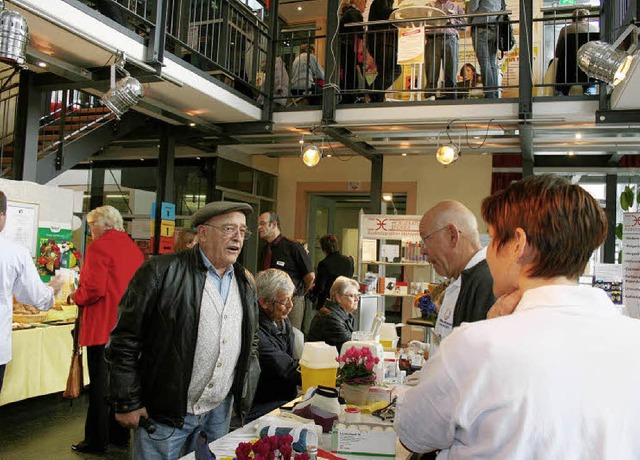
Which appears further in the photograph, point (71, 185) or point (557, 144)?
point (71, 185)

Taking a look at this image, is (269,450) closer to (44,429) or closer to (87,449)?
(87,449)

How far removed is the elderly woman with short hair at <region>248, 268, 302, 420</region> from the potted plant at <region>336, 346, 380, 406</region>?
20.2 inches

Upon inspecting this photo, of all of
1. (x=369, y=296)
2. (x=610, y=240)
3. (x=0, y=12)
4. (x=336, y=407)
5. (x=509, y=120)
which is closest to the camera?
(x=336, y=407)

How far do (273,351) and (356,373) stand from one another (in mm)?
646

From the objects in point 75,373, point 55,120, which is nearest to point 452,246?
point 75,373

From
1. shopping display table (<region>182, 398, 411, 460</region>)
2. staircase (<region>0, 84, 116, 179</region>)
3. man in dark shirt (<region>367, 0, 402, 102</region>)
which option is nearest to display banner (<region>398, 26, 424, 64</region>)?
man in dark shirt (<region>367, 0, 402, 102</region>)

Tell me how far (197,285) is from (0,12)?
217 centimetres

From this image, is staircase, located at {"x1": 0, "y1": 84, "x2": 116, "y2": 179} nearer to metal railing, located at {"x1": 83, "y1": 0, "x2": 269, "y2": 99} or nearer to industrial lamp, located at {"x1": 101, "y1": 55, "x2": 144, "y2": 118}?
metal railing, located at {"x1": 83, "y1": 0, "x2": 269, "y2": 99}

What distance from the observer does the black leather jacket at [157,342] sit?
7.72 ft

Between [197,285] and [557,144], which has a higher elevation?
[557,144]

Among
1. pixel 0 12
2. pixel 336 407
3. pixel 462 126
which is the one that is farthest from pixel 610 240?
pixel 0 12

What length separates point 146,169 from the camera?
1029 cm

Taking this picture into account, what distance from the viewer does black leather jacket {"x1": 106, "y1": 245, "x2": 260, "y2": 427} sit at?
2.35 meters

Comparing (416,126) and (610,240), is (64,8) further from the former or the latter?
(610,240)
